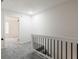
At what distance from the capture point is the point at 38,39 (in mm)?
3699

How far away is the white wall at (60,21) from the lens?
142 inches

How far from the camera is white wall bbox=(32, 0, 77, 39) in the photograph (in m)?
3.61

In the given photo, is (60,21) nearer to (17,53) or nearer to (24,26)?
(17,53)

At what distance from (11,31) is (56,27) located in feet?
24.4

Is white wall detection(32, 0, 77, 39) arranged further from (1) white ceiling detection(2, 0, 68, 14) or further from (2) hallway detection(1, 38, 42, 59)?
(2) hallway detection(1, 38, 42, 59)

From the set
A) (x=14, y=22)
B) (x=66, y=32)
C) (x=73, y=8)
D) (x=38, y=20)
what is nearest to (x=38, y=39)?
(x=66, y=32)

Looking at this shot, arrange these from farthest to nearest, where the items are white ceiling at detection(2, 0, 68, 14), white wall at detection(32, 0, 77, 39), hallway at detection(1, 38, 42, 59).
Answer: white ceiling at detection(2, 0, 68, 14)
white wall at detection(32, 0, 77, 39)
hallway at detection(1, 38, 42, 59)

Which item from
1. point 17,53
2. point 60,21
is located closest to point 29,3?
point 60,21

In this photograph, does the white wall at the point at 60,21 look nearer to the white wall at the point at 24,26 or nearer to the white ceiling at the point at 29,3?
the white ceiling at the point at 29,3

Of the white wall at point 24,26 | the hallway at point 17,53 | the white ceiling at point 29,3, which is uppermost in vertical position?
the white ceiling at point 29,3

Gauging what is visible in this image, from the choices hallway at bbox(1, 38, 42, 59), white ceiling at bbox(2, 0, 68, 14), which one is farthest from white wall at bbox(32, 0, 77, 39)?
hallway at bbox(1, 38, 42, 59)

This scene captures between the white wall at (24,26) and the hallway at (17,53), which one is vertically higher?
the white wall at (24,26)

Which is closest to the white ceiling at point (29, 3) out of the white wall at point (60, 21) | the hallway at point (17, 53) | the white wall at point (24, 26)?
the white wall at point (60, 21)

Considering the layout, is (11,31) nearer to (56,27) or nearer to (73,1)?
(56,27)
